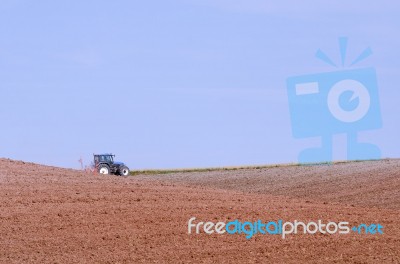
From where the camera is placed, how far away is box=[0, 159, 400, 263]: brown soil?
15.4m

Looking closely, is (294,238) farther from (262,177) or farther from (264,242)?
(262,177)

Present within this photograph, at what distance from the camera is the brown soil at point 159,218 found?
15430 mm

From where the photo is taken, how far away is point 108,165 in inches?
1468

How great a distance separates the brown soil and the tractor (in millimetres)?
→ 9280

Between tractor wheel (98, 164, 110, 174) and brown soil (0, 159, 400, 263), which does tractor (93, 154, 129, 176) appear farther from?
brown soil (0, 159, 400, 263)

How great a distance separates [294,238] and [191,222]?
8.83ft

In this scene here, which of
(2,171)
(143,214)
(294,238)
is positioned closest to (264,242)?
(294,238)

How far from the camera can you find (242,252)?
1555cm

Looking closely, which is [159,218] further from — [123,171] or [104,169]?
[123,171]

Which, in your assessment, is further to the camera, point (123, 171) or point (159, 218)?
point (123, 171)

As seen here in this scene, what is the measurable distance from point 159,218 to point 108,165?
19.0 metres

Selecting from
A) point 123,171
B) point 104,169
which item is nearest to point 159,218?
point 104,169

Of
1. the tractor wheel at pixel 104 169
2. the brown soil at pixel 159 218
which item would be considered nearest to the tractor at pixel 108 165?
the tractor wheel at pixel 104 169

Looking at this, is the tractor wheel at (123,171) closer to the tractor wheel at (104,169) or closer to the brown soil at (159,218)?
the tractor wheel at (104,169)
